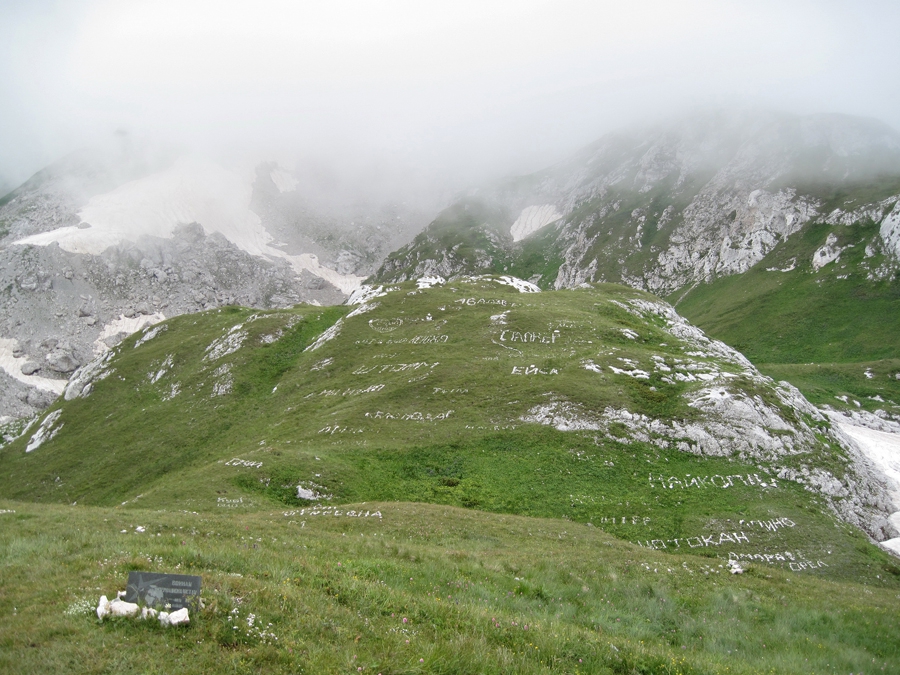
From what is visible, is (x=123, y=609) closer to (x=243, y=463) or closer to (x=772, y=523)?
(x=243, y=463)

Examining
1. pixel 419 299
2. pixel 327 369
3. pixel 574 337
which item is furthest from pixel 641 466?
pixel 419 299

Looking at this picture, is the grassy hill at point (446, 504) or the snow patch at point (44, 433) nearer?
the grassy hill at point (446, 504)

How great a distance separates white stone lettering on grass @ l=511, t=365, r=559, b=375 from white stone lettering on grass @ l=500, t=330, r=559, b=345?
29.1 feet

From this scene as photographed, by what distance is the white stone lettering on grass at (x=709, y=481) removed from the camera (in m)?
31.7

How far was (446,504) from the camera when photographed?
3084 cm

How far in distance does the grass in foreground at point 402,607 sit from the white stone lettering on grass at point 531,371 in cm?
2749

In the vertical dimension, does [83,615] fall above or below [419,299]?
above

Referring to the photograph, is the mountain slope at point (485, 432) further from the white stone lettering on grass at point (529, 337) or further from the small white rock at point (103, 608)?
the small white rock at point (103, 608)

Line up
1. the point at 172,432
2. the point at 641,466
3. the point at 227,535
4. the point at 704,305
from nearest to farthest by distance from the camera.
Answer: the point at 227,535
the point at 641,466
the point at 172,432
the point at 704,305

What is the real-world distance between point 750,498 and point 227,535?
31665 mm

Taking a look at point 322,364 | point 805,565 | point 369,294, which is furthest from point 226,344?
point 805,565

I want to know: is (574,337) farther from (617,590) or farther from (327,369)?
(617,590)

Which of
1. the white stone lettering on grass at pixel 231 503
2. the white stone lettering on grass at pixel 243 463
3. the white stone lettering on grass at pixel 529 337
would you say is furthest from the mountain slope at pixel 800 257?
the white stone lettering on grass at pixel 231 503

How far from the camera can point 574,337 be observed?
58.0 m
